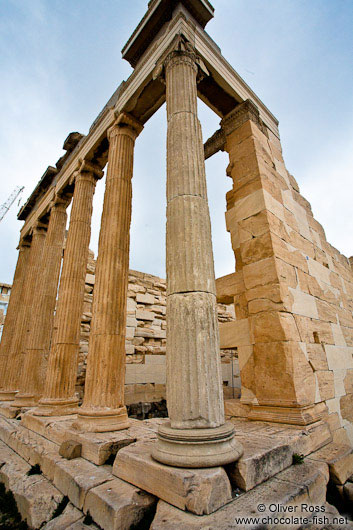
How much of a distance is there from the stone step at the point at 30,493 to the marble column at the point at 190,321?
1.59m

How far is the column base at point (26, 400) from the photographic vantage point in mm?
8297

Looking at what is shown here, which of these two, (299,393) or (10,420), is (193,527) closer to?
(299,393)

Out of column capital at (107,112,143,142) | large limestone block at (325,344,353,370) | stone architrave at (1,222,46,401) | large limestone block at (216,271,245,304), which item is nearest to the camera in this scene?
large limestone block at (216,271,245,304)

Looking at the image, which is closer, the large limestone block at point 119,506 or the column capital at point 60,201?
the large limestone block at point 119,506

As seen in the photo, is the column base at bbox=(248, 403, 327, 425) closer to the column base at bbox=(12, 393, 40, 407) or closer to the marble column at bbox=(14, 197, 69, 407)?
the column base at bbox=(12, 393, 40, 407)

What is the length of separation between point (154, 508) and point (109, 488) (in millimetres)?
563

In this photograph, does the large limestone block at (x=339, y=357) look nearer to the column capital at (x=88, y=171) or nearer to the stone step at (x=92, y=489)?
A: the stone step at (x=92, y=489)

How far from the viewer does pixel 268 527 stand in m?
2.26

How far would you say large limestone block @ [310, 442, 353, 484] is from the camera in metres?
3.52

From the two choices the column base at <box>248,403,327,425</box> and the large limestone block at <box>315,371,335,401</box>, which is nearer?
the column base at <box>248,403,327,425</box>

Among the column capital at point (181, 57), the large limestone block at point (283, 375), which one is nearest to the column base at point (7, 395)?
the large limestone block at point (283, 375)

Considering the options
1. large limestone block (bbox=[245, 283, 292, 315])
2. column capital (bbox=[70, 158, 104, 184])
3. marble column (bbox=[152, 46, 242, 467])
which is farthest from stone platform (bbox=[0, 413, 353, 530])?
column capital (bbox=[70, 158, 104, 184])

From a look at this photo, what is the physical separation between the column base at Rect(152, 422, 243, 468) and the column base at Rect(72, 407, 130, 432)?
2019mm

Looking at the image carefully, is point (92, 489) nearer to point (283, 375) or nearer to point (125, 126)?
point (283, 375)
